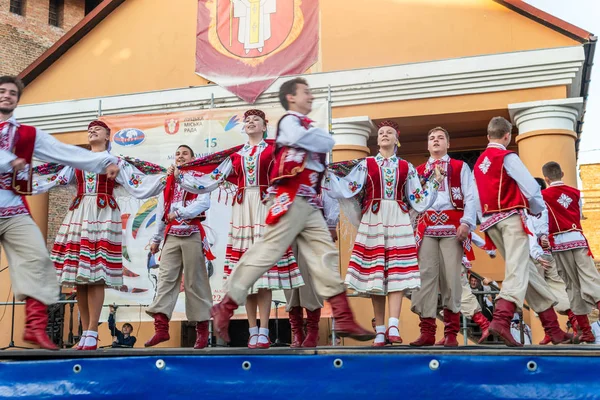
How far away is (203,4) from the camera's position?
36.9 ft

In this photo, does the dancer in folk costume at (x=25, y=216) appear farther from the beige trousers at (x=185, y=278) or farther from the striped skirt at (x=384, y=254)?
the striped skirt at (x=384, y=254)

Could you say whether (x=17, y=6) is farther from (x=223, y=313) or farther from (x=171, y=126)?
(x=223, y=313)

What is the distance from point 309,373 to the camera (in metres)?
3.89

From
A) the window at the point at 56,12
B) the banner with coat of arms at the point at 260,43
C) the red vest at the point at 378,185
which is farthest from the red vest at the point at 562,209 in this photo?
the window at the point at 56,12

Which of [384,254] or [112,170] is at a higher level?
[112,170]

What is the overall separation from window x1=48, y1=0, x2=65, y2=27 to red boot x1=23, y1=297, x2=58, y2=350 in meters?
17.0

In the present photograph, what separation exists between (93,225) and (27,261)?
1.37 metres

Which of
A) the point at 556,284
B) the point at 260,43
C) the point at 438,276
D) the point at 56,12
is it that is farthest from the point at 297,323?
the point at 56,12

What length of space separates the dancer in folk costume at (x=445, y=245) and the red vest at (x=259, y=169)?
1.19m

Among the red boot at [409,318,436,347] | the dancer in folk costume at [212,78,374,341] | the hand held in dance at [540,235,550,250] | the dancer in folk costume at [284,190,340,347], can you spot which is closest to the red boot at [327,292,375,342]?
the dancer in folk costume at [212,78,374,341]

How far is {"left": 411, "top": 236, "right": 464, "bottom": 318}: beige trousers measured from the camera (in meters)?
5.16

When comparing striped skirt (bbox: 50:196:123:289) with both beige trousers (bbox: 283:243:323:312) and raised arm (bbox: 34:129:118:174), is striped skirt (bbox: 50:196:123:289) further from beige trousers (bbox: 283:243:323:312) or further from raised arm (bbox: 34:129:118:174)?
beige trousers (bbox: 283:243:323:312)

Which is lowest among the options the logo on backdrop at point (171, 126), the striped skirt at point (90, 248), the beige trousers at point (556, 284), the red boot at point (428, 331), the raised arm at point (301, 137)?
the red boot at point (428, 331)

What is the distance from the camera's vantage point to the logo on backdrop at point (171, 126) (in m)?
9.73
